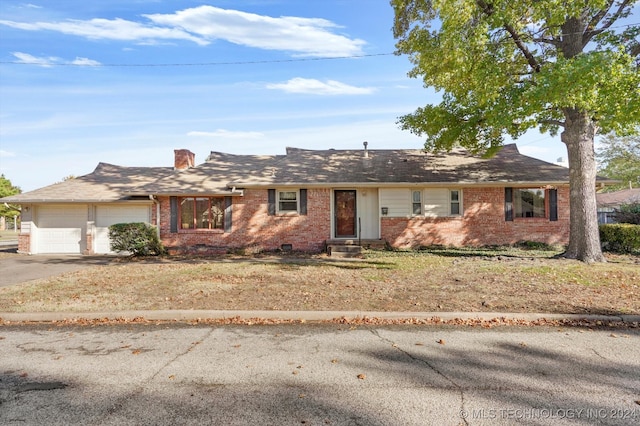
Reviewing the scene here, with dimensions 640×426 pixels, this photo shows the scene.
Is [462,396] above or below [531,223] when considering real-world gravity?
below

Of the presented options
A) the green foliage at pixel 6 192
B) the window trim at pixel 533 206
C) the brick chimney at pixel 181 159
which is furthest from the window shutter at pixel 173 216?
the green foliage at pixel 6 192

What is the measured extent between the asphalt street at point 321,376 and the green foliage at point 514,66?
6462 mm

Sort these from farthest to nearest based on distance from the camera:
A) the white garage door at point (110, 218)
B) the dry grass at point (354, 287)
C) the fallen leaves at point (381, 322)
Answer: the white garage door at point (110, 218) < the dry grass at point (354, 287) < the fallen leaves at point (381, 322)

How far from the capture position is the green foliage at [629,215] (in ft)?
57.2

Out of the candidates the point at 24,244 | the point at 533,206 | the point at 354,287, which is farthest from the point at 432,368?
the point at 24,244

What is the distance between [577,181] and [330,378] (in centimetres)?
1100

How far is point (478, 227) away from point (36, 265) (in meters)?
16.7

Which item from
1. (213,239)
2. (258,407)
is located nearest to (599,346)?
(258,407)

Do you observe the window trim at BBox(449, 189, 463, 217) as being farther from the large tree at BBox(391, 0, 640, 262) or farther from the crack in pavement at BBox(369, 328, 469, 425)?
the crack in pavement at BBox(369, 328, 469, 425)

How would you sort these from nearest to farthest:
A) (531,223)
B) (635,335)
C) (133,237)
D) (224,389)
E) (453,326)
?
(224,389) < (635,335) < (453,326) < (133,237) < (531,223)

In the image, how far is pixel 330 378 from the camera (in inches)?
161

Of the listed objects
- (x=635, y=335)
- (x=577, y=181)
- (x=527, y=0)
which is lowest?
(x=635, y=335)

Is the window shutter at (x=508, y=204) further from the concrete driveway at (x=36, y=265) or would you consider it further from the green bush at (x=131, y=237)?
the concrete driveway at (x=36, y=265)

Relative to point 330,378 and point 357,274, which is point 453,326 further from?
point 357,274
